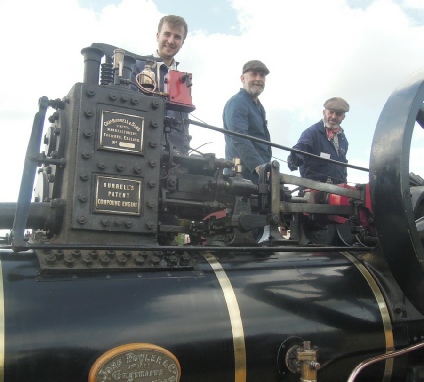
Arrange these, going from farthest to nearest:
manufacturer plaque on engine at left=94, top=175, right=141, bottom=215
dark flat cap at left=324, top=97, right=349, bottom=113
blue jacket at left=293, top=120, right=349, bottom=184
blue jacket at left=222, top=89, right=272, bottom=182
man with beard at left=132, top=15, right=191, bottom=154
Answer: dark flat cap at left=324, top=97, right=349, bottom=113 < blue jacket at left=293, top=120, right=349, bottom=184 < blue jacket at left=222, top=89, right=272, bottom=182 < man with beard at left=132, top=15, right=191, bottom=154 < manufacturer plaque on engine at left=94, top=175, right=141, bottom=215

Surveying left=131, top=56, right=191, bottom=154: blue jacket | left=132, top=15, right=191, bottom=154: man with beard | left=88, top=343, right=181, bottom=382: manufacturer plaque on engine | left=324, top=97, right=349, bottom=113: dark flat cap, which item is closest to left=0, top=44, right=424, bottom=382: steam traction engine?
left=88, top=343, right=181, bottom=382: manufacturer plaque on engine

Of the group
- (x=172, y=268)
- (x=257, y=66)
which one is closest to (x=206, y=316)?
(x=172, y=268)

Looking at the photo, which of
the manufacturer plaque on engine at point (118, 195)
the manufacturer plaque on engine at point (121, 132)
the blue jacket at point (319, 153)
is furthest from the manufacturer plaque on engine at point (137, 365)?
the blue jacket at point (319, 153)

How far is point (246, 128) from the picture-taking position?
12.8 feet

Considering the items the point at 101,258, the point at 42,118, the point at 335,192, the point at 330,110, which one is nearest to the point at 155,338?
the point at 101,258

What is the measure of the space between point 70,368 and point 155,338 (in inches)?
12.8

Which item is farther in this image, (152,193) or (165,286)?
(152,193)

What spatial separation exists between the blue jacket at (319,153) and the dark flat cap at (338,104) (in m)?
0.16

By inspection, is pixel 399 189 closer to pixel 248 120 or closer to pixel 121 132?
pixel 121 132

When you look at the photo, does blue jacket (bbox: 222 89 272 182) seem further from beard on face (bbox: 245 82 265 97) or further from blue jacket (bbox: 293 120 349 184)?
blue jacket (bbox: 293 120 349 184)

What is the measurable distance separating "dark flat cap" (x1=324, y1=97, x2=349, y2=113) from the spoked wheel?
221cm

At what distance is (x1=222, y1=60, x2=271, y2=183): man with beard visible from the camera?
3666 millimetres

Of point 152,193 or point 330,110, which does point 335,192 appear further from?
point 330,110

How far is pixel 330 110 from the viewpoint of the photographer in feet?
15.7
